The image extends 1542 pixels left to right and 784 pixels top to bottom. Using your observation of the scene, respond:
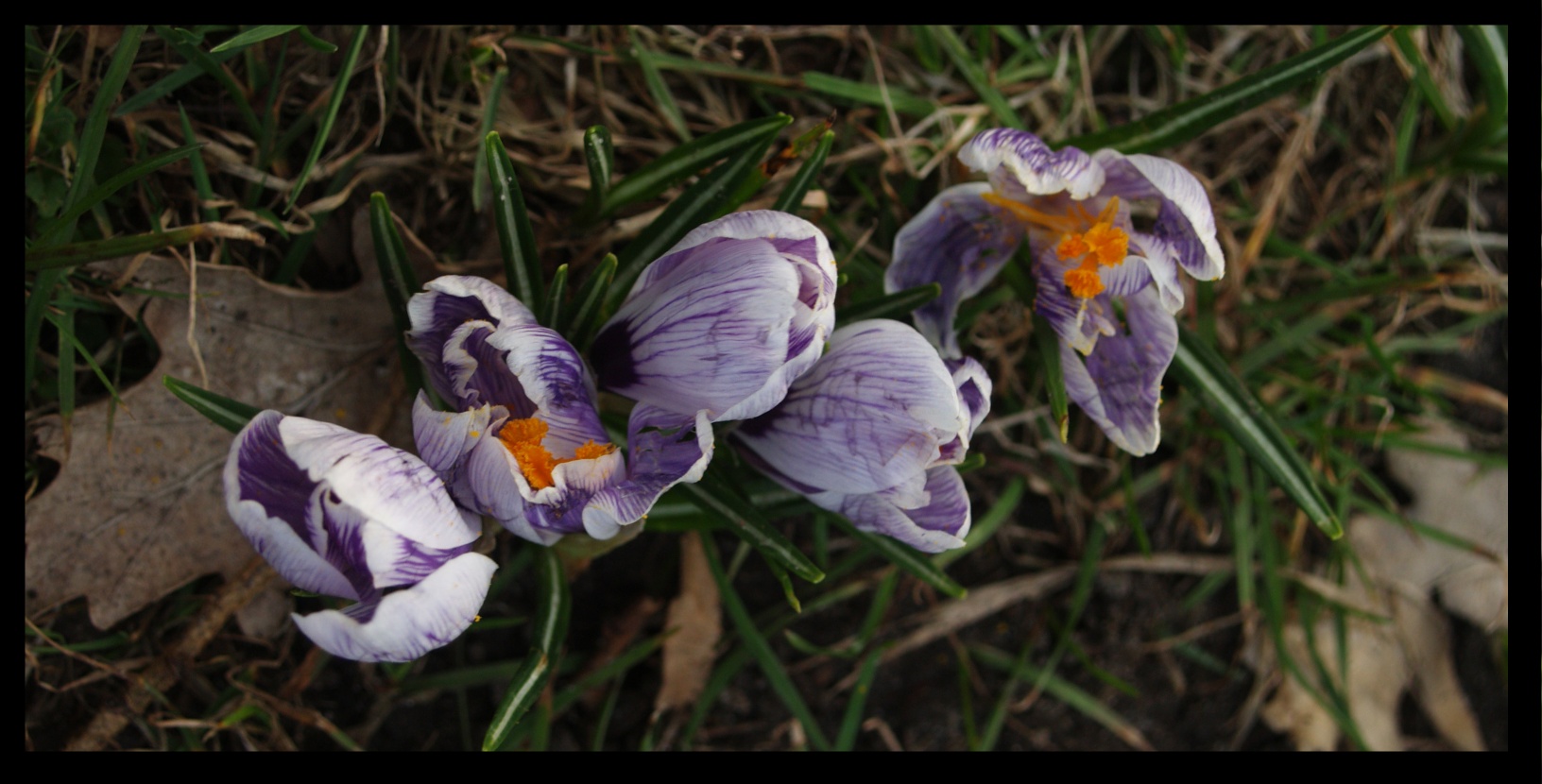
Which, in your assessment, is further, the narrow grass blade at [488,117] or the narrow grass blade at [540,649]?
the narrow grass blade at [488,117]

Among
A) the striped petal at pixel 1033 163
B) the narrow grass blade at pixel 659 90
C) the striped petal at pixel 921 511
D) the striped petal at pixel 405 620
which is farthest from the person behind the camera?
the narrow grass blade at pixel 659 90

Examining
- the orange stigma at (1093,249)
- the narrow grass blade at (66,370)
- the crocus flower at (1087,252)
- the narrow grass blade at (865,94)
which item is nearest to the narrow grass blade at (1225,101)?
the crocus flower at (1087,252)

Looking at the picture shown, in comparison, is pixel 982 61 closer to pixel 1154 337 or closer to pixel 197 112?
pixel 1154 337

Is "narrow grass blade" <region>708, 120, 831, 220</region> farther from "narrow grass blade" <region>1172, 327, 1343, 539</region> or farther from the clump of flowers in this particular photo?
"narrow grass blade" <region>1172, 327, 1343, 539</region>

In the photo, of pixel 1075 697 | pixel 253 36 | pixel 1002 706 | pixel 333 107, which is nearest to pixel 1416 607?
pixel 1075 697

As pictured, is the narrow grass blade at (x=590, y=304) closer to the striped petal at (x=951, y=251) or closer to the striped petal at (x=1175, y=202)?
the striped petal at (x=951, y=251)

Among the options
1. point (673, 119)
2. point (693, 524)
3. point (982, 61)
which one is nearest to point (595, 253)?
point (673, 119)
